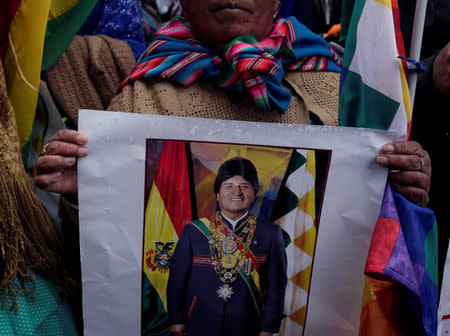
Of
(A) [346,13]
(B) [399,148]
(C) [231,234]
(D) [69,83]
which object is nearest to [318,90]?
A: (A) [346,13]

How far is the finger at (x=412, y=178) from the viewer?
733 mm

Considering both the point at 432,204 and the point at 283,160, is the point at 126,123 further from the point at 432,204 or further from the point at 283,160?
the point at 432,204

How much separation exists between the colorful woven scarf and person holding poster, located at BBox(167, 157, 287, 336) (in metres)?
0.23

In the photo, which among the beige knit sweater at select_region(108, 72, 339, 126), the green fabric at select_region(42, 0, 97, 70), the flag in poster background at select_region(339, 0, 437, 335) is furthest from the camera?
the green fabric at select_region(42, 0, 97, 70)

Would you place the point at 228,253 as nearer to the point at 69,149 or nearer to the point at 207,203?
the point at 207,203

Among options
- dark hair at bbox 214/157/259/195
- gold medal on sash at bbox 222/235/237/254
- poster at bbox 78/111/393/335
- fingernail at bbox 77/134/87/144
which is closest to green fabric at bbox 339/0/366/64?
poster at bbox 78/111/393/335

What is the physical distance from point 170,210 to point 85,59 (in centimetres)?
74

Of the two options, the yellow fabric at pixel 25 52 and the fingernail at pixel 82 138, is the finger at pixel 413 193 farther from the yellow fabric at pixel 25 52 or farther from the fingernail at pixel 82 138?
the yellow fabric at pixel 25 52

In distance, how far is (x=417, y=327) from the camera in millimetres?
736

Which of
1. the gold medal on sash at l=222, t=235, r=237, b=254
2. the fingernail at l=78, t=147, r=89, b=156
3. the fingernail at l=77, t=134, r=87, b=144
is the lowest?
the gold medal on sash at l=222, t=235, r=237, b=254

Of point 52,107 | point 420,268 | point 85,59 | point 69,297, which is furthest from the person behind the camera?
point 85,59

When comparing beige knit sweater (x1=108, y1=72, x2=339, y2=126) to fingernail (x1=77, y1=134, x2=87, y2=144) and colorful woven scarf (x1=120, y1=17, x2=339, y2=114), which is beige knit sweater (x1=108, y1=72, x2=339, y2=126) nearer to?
colorful woven scarf (x1=120, y1=17, x2=339, y2=114)

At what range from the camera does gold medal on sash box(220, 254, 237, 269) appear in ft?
2.41

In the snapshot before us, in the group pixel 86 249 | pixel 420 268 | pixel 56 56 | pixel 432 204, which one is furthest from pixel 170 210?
pixel 432 204
